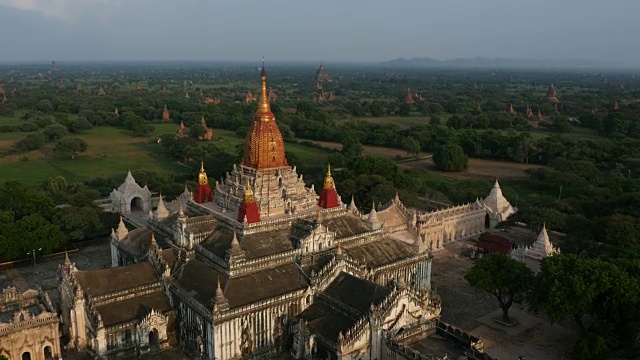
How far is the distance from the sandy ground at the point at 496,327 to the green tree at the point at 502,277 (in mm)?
1914

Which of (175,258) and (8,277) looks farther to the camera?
(8,277)

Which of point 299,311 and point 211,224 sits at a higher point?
point 211,224

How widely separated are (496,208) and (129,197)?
124 ft

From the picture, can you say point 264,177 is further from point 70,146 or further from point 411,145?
point 70,146

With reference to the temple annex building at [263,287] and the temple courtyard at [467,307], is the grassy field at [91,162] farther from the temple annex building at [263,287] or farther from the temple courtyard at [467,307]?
the temple annex building at [263,287]

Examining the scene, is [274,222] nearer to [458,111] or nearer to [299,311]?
[299,311]

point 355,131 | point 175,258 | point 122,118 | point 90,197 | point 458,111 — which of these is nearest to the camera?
point 175,258

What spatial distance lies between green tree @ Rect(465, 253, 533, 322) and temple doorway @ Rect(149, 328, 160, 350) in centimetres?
1822

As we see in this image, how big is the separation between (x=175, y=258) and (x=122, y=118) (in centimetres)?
10397

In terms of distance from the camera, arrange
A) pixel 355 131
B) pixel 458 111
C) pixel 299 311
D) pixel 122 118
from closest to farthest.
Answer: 1. pixel 299 311
2. pixel 355 131
3. pixel 122 118
4. pixel 458 111

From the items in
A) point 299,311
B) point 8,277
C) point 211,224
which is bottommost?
point 8,277

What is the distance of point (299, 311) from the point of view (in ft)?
95.1

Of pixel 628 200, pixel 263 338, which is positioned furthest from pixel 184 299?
pixel 628 200

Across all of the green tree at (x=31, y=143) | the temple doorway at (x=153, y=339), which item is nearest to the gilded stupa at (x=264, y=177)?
the temple doorway at (x=153, y=339)
